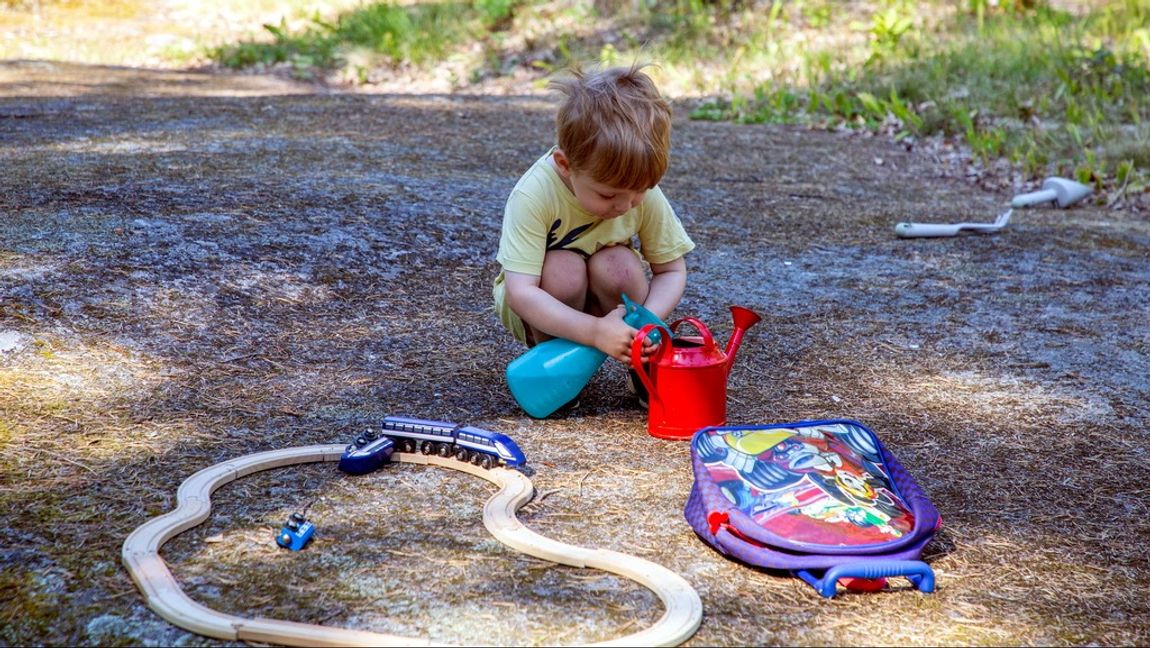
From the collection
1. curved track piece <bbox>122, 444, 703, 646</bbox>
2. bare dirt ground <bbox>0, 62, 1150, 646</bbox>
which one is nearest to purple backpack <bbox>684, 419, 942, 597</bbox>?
bare dirt ground <bbox>0, 62, 1150, 646</bbox>

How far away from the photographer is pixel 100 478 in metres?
2.26

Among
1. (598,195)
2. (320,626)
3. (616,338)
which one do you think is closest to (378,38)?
(598,195)

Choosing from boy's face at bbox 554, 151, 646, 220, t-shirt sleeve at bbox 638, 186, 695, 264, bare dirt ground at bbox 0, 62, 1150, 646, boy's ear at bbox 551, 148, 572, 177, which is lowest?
bare dirt ground at bbox 0, 62, 1150, 646

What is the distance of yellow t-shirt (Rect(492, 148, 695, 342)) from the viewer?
2740 mm

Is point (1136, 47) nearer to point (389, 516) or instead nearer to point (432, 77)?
point (432, 77)

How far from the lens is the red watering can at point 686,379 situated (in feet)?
8.55

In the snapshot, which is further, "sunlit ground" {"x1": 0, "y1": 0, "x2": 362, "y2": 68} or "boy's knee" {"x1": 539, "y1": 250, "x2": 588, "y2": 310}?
"sunlit ground" {"x1": 0, "y1": 0, "x2": 362, "y2": 68}

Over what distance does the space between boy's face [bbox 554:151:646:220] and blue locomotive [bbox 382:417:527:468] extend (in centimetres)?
67

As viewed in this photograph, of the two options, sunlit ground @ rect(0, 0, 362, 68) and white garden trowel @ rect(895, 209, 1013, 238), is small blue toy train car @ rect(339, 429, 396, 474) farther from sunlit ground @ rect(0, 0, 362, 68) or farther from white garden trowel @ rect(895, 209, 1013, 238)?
sunlit ground @ rect(0, 0, 362, 68)

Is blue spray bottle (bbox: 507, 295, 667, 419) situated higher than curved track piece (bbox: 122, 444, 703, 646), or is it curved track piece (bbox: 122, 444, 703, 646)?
blue spray bottle (bbox: 507, 295, 667, 419)

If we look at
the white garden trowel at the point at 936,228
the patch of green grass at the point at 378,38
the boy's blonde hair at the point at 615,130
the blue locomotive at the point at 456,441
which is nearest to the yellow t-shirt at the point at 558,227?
the boy's blonde hair at the point at 615,130

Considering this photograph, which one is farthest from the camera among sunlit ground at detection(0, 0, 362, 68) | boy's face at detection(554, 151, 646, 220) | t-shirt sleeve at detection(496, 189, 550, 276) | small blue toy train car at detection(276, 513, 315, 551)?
sunlit ground at detection(0, 0, 362, 68)

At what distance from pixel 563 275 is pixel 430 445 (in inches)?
25.0

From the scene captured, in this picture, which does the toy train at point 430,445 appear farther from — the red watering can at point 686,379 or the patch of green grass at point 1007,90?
the patch of green grass at point 1007,90
